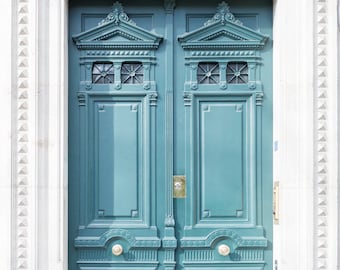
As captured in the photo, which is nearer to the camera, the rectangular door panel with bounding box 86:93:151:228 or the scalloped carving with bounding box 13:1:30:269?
the scalloped carving with bounding box 13:1:30:269

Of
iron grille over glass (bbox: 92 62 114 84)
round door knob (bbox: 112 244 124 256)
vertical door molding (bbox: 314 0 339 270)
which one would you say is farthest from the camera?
iron grille over glass (bbox: 92 62 114 84)

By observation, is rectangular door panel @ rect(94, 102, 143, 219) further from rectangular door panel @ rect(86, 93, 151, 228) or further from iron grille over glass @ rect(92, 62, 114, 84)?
iron grille over glass @ rect(92, 62, 114, 84)

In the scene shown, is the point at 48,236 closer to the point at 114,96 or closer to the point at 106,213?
the point at 106,213

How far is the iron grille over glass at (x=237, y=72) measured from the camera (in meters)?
4.25

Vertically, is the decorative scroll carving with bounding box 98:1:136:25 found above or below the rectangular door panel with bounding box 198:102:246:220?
above

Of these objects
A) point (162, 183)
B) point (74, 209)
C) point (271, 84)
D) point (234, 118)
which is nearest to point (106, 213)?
point (74, 209)

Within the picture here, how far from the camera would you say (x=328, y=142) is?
3910 mm

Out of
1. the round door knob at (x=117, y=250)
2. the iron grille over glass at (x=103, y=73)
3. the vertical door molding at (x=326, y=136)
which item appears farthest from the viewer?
the iron grille over glass at (x=103, y=73)

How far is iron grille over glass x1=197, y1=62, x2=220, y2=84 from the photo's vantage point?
4250 millimetres

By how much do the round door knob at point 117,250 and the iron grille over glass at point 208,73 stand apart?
5.02ft

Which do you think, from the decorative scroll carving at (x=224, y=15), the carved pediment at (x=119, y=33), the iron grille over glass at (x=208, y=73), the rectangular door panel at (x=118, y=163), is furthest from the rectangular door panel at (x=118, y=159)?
the decorative scroll carving at (x=224, y=15)

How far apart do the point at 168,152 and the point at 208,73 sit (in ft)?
2.46

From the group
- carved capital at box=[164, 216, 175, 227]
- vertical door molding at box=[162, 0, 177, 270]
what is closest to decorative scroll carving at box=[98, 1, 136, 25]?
vertical door molding at box=[162, 0, 177, 270]

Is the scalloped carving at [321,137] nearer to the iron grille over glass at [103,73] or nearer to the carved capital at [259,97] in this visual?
the carved capital at [259,97]
